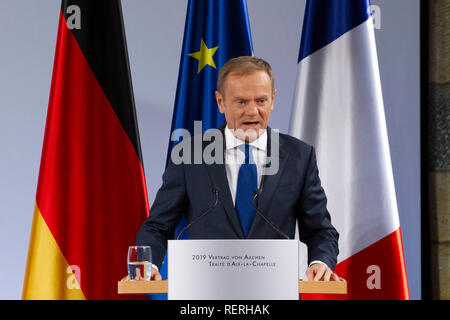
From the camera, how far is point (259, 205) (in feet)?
6.74

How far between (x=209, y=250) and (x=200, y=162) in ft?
2.32

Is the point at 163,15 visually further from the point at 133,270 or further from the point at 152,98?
the point at 133,270

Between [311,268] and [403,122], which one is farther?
[403,122]

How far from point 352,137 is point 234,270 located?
5.70ft

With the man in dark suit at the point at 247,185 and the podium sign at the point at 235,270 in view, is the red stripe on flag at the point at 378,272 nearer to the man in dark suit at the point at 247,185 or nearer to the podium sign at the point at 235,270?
the man in dark suit at the point at 247,185

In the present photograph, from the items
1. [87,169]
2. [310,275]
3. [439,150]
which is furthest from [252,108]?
[439,150]

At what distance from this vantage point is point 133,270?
1.65m

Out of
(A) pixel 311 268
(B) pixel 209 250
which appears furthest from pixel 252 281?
(A) pixel 311 268

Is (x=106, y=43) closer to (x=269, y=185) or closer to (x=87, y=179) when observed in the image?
(x=87, y=179)

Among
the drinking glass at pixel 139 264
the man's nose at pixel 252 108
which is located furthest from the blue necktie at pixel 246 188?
the drinking glass at pixel 139 264

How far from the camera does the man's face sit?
2.07 meters

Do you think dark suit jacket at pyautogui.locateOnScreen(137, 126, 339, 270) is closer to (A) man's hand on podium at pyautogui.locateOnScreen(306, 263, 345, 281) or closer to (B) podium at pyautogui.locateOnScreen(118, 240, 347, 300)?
(A) man's hand on podium at pyautogui.locateOnScreen(306, 263, 345, 281)

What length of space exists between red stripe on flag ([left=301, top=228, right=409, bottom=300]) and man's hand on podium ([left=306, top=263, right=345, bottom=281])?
1.15 m
